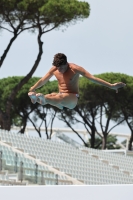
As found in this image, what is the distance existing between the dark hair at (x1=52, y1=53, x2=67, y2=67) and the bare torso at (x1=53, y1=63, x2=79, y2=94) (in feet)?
0.69

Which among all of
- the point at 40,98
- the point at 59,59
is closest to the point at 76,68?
the point at 59,59

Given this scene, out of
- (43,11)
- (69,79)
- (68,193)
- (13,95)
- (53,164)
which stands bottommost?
(68,193)

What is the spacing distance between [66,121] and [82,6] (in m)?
16.5

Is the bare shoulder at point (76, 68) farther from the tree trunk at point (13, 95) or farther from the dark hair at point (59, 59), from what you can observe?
the tree trunk at point (13, 95)

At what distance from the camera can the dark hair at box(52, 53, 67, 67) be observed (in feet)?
19.5

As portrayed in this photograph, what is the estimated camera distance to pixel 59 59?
596cm

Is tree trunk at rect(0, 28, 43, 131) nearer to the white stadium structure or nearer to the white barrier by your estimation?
the white stadium structure

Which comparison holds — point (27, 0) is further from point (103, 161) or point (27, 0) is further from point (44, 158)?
point (44, 158)

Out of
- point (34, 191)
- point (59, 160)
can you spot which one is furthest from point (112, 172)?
point (34, 191)

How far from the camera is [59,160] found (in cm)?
2175

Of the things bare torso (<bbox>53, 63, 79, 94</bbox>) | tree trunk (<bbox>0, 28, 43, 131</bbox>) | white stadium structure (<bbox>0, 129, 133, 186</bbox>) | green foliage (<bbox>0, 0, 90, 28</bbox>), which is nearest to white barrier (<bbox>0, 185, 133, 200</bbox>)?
bare torso (<bbox>53, 63, 79, 94</bbox>)

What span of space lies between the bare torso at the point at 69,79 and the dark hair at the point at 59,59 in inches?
8.2

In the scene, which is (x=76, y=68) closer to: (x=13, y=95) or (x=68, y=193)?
(x=68, y=193)

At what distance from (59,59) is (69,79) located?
352 mm
